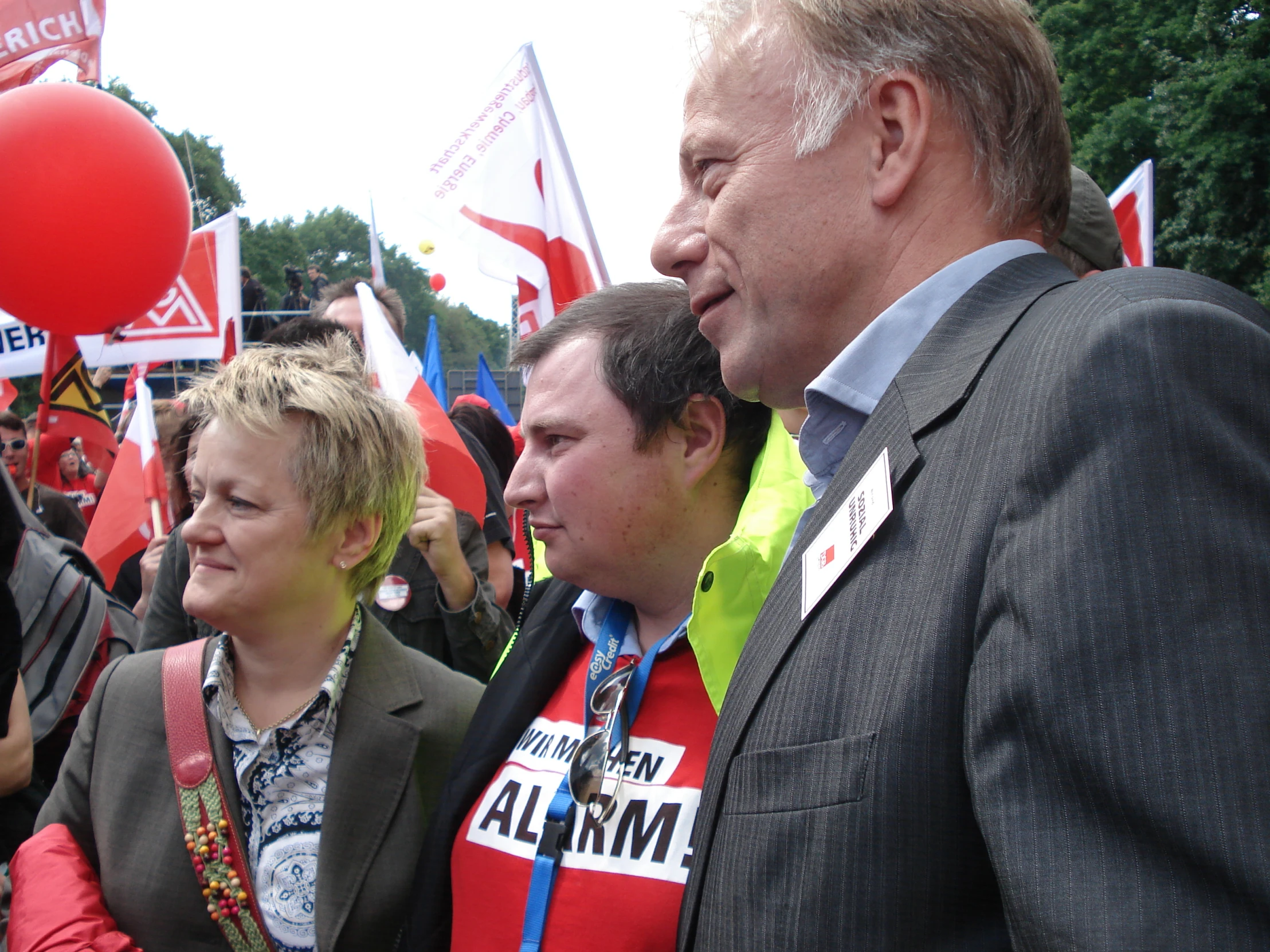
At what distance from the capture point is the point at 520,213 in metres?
4.71

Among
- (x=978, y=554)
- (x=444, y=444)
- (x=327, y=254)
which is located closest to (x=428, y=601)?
(x=444, y=444)

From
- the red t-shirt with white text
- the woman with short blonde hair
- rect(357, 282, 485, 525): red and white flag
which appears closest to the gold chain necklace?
the woman with short blonde hair

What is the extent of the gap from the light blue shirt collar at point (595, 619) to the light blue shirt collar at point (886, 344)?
0.80 metres

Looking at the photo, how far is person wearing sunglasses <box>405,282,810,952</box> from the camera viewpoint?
5.21 ft

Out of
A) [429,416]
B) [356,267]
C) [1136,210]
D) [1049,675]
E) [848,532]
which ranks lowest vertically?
[1049,675]

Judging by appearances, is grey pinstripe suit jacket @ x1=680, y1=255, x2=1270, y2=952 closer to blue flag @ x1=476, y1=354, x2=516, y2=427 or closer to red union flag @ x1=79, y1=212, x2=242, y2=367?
red union flag @ x1=79, y1=212, x2=242, y2=367

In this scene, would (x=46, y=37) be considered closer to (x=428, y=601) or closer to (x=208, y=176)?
(x=428, y=601)

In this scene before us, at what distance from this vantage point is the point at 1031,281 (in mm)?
1068

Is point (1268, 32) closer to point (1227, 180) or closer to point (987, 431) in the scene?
point (1227, 180)

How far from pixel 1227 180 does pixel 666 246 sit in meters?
23.9

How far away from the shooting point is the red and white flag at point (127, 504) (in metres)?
4.88

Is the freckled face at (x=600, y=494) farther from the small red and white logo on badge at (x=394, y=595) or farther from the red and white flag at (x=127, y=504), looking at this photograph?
the red and white flag at (x=127, y=504)

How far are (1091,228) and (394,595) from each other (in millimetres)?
2255

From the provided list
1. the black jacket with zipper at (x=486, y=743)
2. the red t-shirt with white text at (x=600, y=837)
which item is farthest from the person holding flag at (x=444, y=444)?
the red t-shirt with white text at (x=600, y=837)
